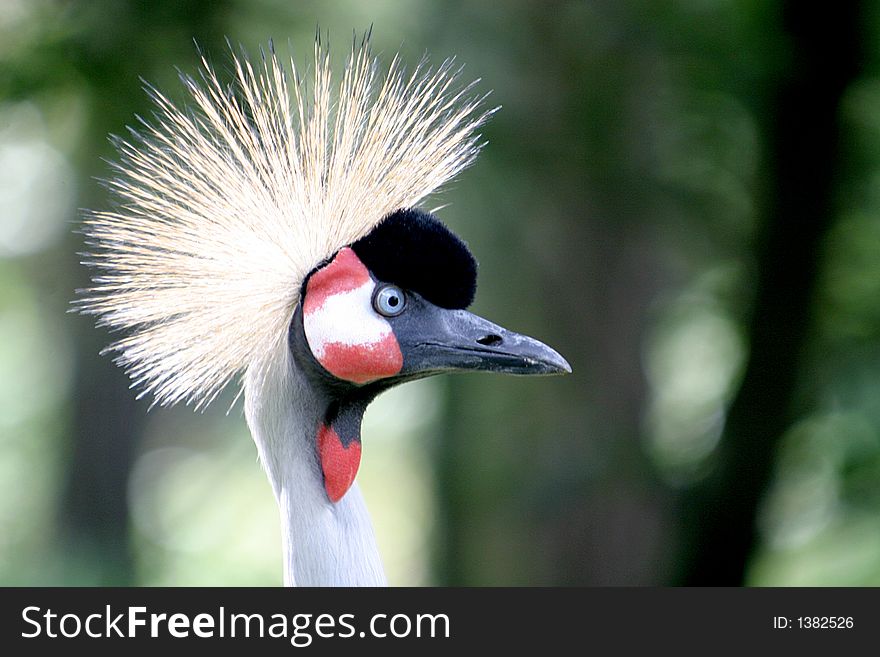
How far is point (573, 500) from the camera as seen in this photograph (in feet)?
15.1

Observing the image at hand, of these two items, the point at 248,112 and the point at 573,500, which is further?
the point at 573,500

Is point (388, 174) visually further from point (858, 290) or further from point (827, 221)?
point (858, 290)

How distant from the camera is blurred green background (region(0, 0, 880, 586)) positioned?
3826 millimetres

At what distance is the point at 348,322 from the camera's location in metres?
2.04

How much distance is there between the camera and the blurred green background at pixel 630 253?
3.83m

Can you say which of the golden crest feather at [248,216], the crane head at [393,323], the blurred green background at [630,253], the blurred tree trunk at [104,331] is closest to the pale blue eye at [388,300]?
the crane head at [393,323]

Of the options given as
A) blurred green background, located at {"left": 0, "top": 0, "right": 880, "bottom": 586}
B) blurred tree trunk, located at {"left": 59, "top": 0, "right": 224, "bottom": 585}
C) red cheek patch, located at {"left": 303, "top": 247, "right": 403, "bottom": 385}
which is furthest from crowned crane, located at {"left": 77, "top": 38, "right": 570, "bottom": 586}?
blurred tree trunk, located at {"left": 59, "top": 0, "right": 224, "bottom": 585}

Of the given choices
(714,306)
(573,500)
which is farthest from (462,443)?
(714,306)

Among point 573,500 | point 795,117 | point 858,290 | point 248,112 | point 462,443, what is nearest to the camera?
point 248,112

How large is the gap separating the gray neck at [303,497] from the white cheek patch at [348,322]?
103 mm

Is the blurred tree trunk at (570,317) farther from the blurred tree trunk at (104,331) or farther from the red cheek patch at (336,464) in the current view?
the red cheek patch at (336,464)

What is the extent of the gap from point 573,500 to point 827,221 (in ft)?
5.31

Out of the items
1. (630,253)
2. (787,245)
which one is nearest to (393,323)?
(787,245)

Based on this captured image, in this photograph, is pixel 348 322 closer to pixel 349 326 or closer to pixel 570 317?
pixel 349 326
